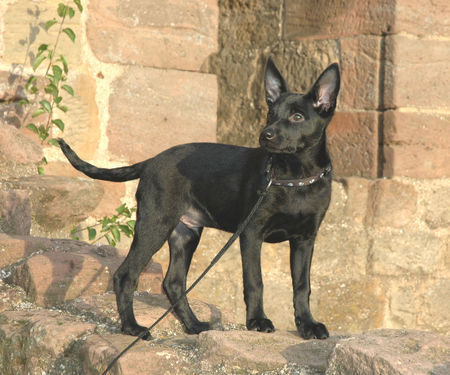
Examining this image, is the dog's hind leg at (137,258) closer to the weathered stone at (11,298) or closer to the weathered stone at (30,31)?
the weathered stone at (11,298)

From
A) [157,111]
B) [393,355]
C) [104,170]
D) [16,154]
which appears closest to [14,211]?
[16,154]

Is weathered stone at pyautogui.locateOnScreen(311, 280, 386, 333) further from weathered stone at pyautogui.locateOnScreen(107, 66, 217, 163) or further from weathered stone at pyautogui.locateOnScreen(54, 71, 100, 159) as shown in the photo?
weathered stone at pyautogui.locateOnScreen(54, 71, 100, 159)

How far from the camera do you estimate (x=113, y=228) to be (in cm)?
502

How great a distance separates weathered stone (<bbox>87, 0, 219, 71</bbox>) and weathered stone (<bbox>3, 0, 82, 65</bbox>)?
0.52 feet

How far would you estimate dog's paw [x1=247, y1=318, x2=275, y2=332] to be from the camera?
Result: 3.05m

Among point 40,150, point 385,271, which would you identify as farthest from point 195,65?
point 385,271

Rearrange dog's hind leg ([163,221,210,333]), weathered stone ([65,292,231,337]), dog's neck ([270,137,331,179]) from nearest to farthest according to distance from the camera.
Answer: dog's neck ([270,137,331,179]), weathered stone ([65,292,231,337]), dog's hind leg ([163,221,210,333])

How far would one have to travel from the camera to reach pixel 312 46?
17.5 ft

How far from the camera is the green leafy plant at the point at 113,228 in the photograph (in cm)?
494

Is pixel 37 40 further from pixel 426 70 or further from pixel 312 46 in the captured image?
pixel 426 70

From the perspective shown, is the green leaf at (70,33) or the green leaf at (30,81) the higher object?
the green leaf at (70,33)

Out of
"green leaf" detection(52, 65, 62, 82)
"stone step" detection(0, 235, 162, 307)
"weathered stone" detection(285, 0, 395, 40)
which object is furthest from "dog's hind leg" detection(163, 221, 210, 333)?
"weathered stone" detection(285, 0, 395, 40)

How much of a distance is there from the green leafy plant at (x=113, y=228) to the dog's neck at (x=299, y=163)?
1.96m

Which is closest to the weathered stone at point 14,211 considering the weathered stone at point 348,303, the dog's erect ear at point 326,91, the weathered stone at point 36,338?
the weathered stone at point 36,338
